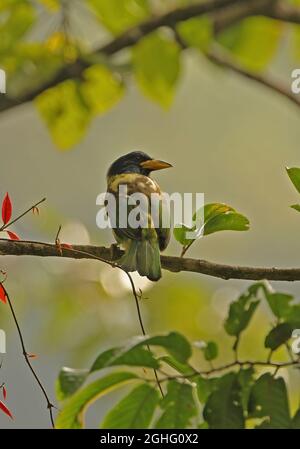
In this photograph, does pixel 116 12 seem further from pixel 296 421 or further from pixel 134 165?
pixel 296 421

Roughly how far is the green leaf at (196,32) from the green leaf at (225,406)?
173 centimetres

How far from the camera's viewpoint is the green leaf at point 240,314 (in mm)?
1305

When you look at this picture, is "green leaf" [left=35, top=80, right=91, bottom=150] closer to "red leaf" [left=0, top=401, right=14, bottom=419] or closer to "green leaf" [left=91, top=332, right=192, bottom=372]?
"red leaf" [left=0, top=401, right=14, bottom=419]

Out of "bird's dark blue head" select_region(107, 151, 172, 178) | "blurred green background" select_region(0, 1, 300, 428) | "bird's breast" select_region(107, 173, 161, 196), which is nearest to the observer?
"bird's breast" select_region(107, 173, 161, 196)

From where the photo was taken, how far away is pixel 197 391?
133cm

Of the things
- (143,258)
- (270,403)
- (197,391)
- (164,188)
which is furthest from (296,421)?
(164,188)

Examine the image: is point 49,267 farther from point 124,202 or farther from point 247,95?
point 247,95

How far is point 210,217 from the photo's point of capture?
5.34 feet

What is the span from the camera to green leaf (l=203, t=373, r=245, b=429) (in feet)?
4.11

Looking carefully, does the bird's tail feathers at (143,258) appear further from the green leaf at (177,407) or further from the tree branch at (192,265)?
the green leaf at (177,407)

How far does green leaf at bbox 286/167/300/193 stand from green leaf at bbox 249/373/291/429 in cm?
35

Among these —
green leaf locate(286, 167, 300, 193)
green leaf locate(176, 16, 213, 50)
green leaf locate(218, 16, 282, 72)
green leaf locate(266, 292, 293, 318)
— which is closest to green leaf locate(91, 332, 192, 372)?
green leaf locate(266, 292, 293, 318)
